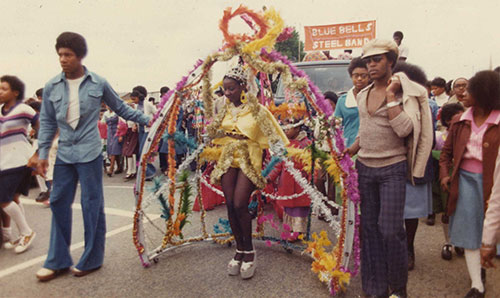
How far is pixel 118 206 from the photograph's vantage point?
20.0 feet

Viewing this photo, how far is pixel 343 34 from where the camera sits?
11.6 meters

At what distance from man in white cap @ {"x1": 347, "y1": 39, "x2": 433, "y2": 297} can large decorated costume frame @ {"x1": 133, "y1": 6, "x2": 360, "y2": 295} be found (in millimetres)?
169

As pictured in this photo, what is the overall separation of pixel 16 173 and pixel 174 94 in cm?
204

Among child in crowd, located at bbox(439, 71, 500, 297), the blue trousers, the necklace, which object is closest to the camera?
the blue trousers

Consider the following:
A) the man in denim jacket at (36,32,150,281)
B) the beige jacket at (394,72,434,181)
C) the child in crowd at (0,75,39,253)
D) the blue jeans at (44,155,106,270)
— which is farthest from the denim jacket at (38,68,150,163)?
the beige jacket at (394,72,434,181)

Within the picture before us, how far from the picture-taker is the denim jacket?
3328mm

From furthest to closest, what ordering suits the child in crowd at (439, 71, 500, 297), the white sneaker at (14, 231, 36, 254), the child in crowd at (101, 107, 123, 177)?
the child in crowd at (101, 107, 123, 177), the white sneaker at (14, 231, 36, 254), the child in crowd at (439, 71, 500, 297)

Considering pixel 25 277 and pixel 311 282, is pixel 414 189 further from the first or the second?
pixel 25 277

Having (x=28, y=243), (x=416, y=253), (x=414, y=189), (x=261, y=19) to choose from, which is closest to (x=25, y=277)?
(x=28, y=243)

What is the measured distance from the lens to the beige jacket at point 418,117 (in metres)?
2.56

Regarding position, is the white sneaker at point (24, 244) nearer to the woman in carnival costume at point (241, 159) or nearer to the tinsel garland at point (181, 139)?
the tinsel garland at point (181, 139)

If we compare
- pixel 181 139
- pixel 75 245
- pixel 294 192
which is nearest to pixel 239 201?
pixel 181 139

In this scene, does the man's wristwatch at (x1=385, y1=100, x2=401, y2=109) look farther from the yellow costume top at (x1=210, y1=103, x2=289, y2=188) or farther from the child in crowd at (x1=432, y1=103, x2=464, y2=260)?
the child in crowd at (x1=432, y1=103, x2=464, y2=260)

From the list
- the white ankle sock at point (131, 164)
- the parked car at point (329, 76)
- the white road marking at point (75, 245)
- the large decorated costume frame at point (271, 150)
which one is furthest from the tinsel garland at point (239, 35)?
the white ankle sock at point (131, 164)
